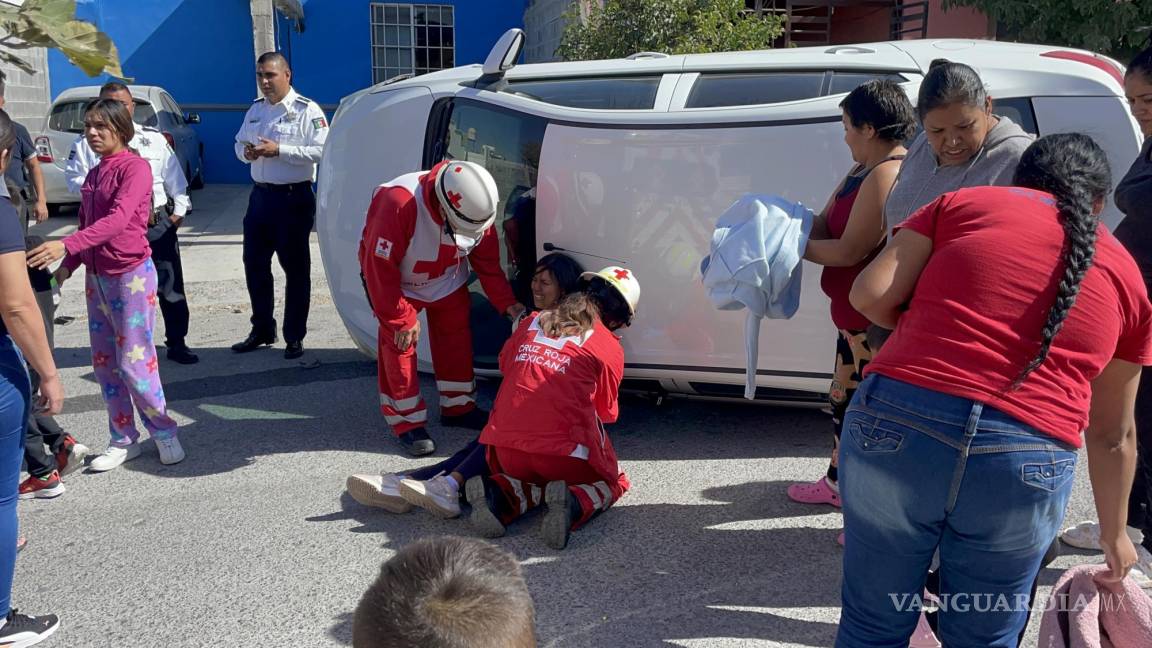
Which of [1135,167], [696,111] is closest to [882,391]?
[1135,167]

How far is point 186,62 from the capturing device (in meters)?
16.3

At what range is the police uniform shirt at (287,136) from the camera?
634 cm

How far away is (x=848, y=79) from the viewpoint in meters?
4.38

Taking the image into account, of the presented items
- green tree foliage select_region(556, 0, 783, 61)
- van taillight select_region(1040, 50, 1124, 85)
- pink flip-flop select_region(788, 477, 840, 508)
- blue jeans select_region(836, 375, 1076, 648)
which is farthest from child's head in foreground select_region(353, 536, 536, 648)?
green tree foliage select_region(556, 0, 783, 61)

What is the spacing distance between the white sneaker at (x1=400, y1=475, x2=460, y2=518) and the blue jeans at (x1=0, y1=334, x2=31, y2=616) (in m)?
1.38

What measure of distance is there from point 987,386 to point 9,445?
282 cm

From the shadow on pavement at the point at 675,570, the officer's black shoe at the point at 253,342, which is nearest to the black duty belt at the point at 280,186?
the officer's black shoe at the point at 253,342

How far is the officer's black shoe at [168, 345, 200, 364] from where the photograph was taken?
649 centimetres

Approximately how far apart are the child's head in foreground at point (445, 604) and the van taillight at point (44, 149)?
40.6 feet

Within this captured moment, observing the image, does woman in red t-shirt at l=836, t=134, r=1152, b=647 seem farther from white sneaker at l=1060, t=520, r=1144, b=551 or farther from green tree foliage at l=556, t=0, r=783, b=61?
green tree foliage at l=556, t=0, r=783, b=61

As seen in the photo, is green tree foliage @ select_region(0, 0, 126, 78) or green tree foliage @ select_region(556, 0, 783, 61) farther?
green tree foliage @ select_region(556, 0, 783, 61)

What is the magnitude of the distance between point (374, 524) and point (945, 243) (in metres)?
2.70

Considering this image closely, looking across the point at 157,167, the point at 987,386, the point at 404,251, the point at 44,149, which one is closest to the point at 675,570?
the point at 987,386

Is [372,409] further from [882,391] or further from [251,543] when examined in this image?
[882,391]
